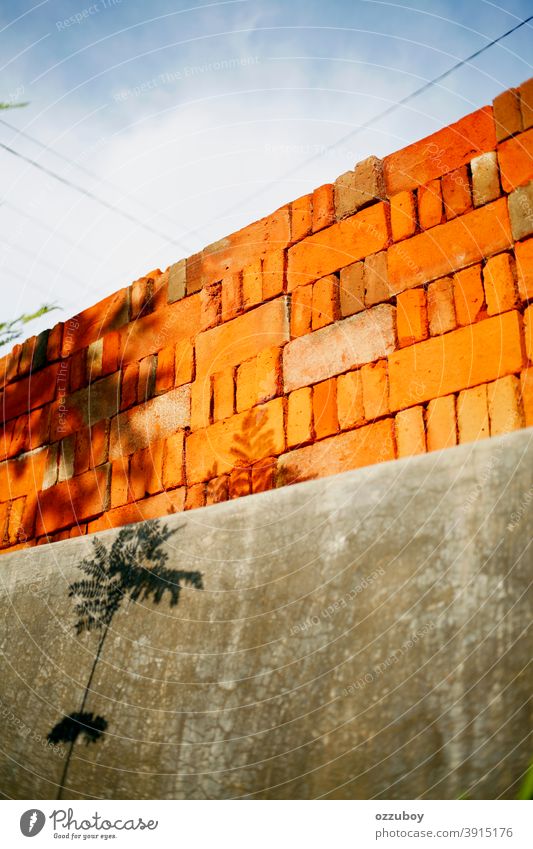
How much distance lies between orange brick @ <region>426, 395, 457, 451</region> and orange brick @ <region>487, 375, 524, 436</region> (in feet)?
0.52

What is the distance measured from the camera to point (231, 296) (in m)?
4.07

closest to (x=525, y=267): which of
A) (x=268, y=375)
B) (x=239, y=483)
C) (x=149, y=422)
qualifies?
(x=268, y=375)

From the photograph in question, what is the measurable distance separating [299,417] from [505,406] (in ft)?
3.26

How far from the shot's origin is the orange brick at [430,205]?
3336mm

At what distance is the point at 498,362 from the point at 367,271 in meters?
0.87

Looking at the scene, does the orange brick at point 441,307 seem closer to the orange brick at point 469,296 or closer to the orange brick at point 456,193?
the orange brick at point 469,296

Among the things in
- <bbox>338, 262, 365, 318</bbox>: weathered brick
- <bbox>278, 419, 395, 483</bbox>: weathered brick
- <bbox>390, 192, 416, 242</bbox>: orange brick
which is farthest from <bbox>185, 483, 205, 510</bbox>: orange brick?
<bbox>390, 192, 416, 242</bbox>: orange brick

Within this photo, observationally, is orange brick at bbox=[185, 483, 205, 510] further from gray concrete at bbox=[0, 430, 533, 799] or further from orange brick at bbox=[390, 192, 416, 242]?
gray concrete at bbox=[0, 430, 533, 799]

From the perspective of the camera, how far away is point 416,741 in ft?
4.12

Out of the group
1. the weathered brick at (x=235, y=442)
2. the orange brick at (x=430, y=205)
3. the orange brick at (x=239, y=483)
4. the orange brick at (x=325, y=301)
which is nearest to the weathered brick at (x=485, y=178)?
the orange brick at (x=430, y=205)

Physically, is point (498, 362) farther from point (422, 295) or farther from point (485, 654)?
point (485, 654)

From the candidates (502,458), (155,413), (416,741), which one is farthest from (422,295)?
(416,741)

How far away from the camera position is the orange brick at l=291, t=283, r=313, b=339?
12.1 ft

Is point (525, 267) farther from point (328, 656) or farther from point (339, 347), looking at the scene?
point (328, 656)
